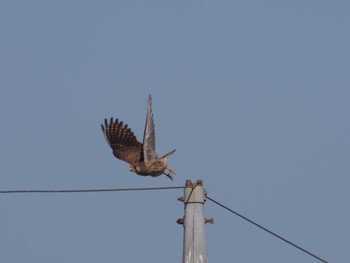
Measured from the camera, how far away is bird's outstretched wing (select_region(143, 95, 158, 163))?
14.7 metres

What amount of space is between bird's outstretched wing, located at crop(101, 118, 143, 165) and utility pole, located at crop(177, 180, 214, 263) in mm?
6944

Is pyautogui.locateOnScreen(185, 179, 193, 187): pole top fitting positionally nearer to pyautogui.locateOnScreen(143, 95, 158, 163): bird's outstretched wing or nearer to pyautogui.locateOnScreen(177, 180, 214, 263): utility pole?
pyautogui.locateOnScreen(177, 180, 214, 263): utility pole

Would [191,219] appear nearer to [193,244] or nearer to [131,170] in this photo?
[193,244]

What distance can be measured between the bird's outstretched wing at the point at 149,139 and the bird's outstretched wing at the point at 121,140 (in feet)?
2.17

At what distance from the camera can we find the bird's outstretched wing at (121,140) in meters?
15.9

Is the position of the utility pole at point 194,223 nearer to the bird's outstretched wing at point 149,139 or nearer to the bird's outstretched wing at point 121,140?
the bird's outstretched wing at point 149,139

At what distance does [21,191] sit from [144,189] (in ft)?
4.08

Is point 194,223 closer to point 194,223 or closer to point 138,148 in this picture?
point 194,223

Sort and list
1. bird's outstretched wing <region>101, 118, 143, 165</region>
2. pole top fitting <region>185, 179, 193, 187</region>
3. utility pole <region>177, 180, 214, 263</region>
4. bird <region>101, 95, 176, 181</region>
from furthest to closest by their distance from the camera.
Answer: bird's outstretched wing <region>101, 118, 143, 165</region> < bird <region>101, 95, 176, 181</region> < pole top fitting <region>185, 179, 193, 187</region> < utility pole <region>177, 180, 214, 263</region>

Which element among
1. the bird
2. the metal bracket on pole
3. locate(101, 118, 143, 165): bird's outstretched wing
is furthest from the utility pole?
locate(101, 118, 143, 165): bird's outstretched wing

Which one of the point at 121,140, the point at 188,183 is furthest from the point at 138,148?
the point at 188,183

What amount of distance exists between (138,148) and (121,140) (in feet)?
1.14

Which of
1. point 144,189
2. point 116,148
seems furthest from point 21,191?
point 116,148

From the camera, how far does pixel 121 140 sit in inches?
633
